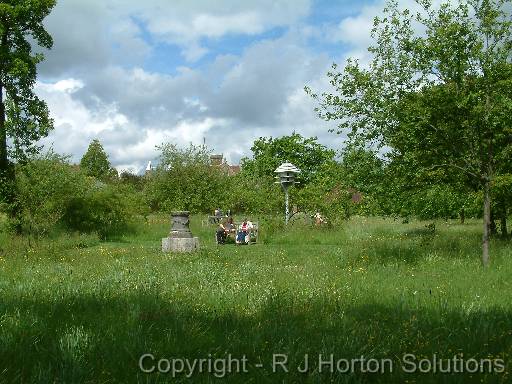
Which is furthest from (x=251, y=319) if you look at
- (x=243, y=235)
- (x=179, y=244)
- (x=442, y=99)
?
(x=243, y=235)

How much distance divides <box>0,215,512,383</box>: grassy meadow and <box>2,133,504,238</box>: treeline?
1932mm

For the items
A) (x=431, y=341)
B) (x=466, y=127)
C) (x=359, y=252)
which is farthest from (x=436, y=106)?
(x=431, y=341)

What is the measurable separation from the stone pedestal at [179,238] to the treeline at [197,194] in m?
4.81

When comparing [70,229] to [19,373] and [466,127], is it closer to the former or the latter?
[466,127]

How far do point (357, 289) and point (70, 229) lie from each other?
18.4 metres

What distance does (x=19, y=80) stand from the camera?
68.6 ft

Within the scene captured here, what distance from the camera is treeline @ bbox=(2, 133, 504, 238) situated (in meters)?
11.2

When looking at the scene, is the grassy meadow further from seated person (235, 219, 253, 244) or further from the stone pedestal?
seated person (235, 219, 253, 244)

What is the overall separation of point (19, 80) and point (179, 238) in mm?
9702

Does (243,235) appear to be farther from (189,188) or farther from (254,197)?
(189,188)

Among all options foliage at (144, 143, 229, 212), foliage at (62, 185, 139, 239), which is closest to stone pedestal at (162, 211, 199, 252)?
foliage at (62, 185, 139, 239)

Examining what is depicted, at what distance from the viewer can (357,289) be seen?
765 centimetres

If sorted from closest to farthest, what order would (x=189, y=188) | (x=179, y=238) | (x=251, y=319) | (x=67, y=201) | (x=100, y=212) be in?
1. (x=251, y=319)
2. (x=179, y=238)
3. (x=67, y=201)
4. (x=100, y=212)
5. (x=189, y=188)

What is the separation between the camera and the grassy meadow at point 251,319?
4156mm
